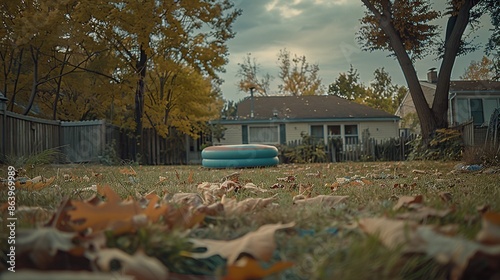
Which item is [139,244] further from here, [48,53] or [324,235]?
[48,53]

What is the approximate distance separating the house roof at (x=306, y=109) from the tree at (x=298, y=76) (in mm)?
2675

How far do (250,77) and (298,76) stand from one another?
12.2 feet

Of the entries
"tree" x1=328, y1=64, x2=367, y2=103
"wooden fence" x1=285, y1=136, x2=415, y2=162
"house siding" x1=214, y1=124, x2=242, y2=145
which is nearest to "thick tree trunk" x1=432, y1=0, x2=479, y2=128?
"wooden fence" x1=285, y1=136, x2=415, y2=162

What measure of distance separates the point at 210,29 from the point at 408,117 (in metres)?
17.8

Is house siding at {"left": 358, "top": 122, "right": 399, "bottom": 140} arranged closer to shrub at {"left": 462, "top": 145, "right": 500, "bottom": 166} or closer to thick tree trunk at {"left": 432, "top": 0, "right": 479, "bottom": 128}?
thick tree trunk at {"left": 432, "top": 0, "right": 479, "bottom": 128}

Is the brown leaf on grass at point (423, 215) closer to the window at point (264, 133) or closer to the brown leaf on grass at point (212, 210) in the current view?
the brown leaf on grass at point (212, 210)

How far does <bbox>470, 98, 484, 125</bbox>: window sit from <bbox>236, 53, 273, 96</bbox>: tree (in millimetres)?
11542

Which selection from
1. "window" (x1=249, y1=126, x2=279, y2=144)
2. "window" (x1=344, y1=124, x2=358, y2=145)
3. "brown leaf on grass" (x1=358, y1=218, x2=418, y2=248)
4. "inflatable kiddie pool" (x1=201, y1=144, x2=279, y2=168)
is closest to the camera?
"brown leaf on grass" (x1=358, y1=218, x2=418, y2=248)

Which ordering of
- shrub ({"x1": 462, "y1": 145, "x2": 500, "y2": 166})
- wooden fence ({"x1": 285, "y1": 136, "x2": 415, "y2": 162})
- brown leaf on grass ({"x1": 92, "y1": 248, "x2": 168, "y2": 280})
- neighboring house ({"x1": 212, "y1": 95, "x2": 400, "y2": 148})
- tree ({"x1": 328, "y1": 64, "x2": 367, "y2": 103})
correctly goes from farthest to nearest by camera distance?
tree ({"x1": 328, "y1": 64, "x2": 367, "y2": 103}), neighboring house ({"x1": 212, "y1": 95, "x2": 400, "y2": 148}), wooden fence ({"x1": 285, "y1": 136, "x2": 415, "y2": 162}), shrub ({"x1": 462, "y1": 145, "x2": 500, "y2": 166}), brown leaf on grass ({"x1": 92, "y1": 248, "x2": 168, "y2": 280})

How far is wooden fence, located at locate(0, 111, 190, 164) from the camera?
7.92 m

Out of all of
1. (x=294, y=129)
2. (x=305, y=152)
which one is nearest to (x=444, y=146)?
(x=305, y=152)

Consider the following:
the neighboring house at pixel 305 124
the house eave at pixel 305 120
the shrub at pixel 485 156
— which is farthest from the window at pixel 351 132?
the shrub at pixel 485 156

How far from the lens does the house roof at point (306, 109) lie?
21.7 m

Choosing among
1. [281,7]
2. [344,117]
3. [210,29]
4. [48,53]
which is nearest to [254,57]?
[344,117]
